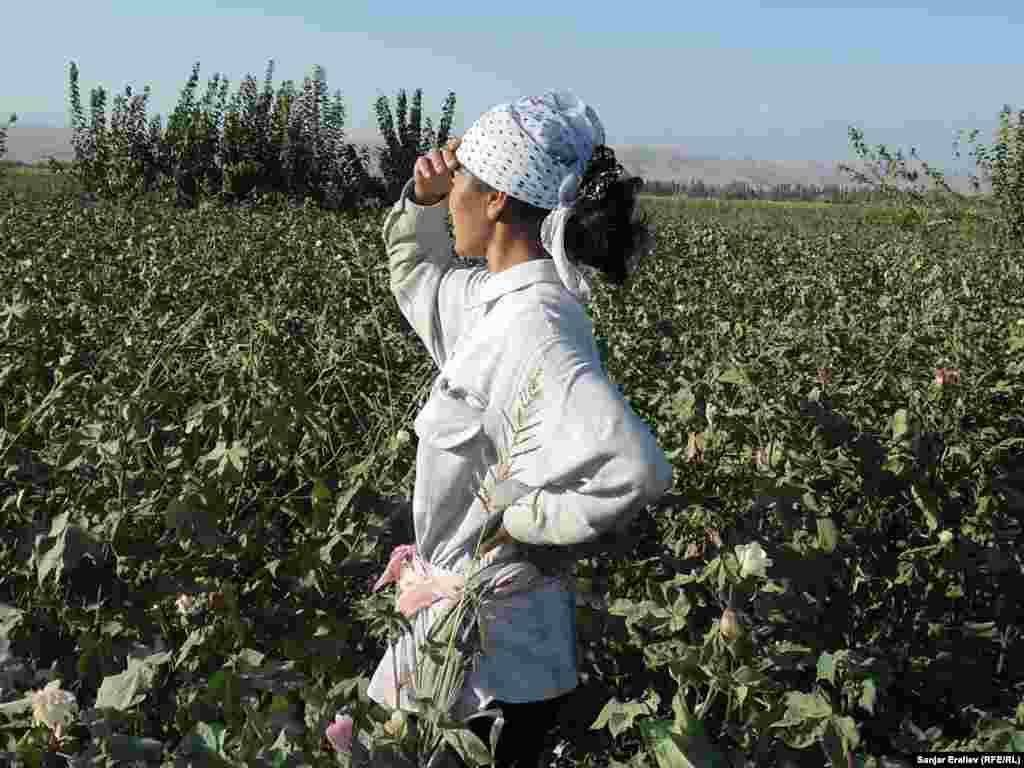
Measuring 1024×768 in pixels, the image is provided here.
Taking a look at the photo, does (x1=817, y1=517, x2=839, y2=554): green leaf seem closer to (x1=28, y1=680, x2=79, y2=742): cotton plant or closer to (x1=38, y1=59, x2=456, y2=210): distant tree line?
(x1=28, y1=680, x2=79, y2=742): cotton plant

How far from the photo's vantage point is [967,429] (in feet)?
12.7

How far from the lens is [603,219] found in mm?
2023

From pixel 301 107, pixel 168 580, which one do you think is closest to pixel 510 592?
pixel 168 580

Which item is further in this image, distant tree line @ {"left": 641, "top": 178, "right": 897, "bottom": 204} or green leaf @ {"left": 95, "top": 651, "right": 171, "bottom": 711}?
distant tree line @ {"left": 641, "top": 178, "right": 897, "bottom": 204}

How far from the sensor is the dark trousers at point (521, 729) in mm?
2061

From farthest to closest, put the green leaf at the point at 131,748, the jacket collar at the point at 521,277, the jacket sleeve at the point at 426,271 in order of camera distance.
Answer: the jacket sleeve at the point at 426,271 < the jacket collar at the point at 521,277 < the green leaf at the point at 131,748

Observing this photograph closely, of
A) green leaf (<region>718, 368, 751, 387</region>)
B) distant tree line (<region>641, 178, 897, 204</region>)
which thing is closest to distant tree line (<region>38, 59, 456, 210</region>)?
Result: green leaf (<region>718, 368, 751, 387</region>)

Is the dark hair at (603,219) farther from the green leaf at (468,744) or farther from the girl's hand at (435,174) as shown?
the green leaf at (468,744)

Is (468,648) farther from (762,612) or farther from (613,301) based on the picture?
(613,301)

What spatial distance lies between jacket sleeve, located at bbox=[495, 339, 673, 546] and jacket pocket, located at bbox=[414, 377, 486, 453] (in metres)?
0.11

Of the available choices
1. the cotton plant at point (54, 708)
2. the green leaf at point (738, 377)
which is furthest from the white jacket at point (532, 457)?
the green leaf at point (738, 377)

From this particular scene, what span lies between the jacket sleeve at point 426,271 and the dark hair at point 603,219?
371 mm

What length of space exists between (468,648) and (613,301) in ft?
16.1

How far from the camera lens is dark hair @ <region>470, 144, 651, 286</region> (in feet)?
6.62
